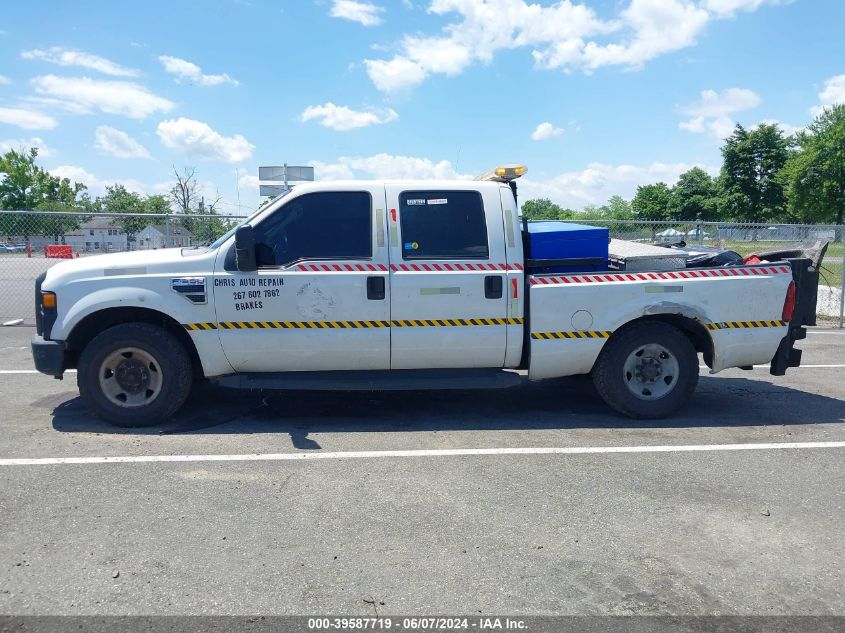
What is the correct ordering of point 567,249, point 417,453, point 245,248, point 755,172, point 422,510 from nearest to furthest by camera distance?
point 422,510 < point 417,453 < point 245,248 < point 567,249 < point 755,172

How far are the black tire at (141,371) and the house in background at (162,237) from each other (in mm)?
6971

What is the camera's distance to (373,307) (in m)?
5.43

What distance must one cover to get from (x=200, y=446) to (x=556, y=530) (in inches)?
114

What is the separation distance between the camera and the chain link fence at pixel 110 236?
1202 centimetres

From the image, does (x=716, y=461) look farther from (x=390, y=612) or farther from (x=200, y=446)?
(x=200, y=446)

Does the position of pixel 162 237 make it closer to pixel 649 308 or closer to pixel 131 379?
pixel 131 379

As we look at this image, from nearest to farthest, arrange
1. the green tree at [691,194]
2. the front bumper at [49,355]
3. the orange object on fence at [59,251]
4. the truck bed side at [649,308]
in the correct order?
the front bumper at [49,355]
the truck bed side at [649,308]
the orange object on fence at [59,251]
the green tree at [691,194]

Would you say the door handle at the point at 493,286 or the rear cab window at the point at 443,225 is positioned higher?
the rear cab window at the point at 443,225

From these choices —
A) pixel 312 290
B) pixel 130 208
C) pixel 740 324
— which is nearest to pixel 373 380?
pixel 312 290

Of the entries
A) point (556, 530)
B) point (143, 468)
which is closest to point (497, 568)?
point (556, 530)

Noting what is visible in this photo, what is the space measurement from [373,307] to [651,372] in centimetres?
263

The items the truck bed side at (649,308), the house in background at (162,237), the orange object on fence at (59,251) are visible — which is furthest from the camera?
the orange object on fence at (59,251)

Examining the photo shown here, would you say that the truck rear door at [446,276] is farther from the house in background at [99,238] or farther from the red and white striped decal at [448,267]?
the house in background at [99,238]

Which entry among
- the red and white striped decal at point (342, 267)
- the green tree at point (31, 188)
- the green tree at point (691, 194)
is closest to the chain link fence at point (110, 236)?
the red and white striped decal at point (342, 267)
